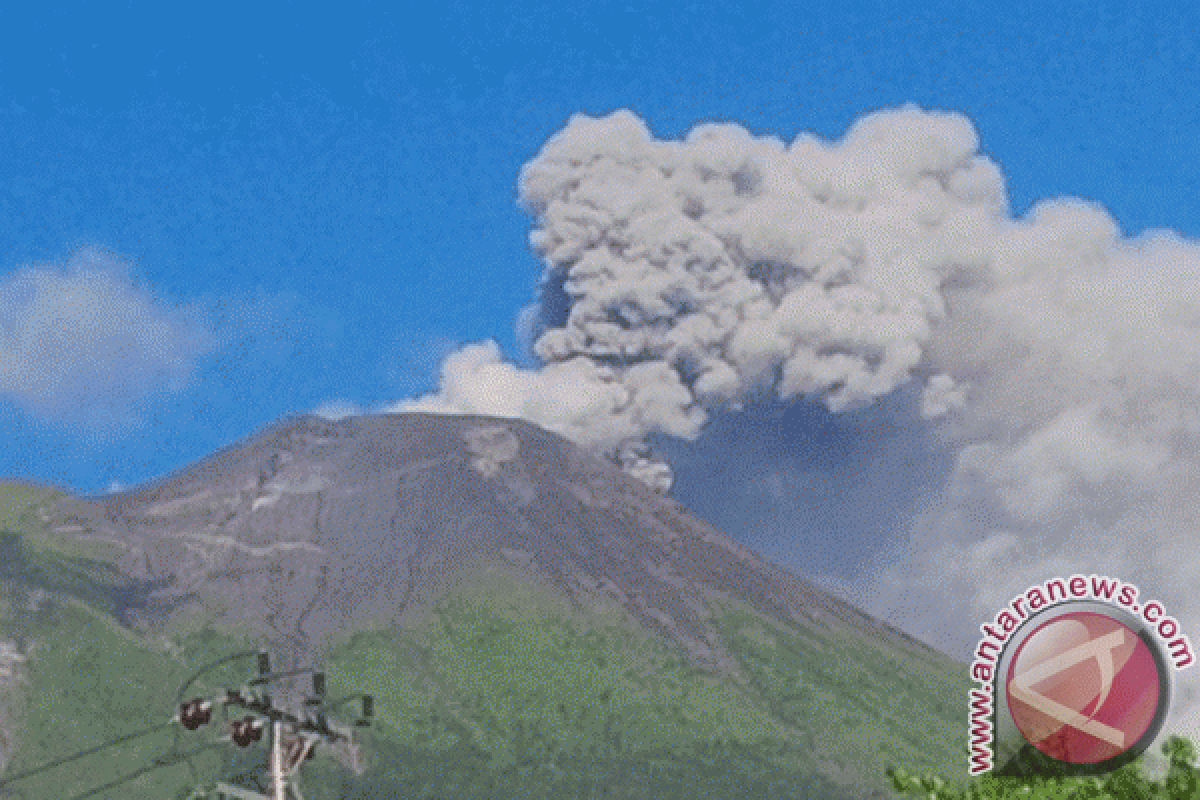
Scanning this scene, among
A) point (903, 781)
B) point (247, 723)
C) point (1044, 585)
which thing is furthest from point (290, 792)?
point (1044, 585)

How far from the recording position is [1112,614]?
29.6 meters

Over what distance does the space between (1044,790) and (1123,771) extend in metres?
1.37

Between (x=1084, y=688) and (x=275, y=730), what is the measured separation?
37.6 feet

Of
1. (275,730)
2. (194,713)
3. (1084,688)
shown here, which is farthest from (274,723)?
(1084,688)

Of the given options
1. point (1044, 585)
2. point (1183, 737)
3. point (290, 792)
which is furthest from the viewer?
point (290, 792)

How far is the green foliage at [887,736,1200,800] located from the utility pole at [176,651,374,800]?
8.44m

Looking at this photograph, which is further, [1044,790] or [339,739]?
[339,739]

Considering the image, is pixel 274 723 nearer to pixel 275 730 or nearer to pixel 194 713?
pixel 275 730

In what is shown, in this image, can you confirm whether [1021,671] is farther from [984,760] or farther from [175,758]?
[175,758]

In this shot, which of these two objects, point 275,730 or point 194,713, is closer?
point 194,713

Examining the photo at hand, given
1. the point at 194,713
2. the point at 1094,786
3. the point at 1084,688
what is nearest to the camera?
the point at 1094,786

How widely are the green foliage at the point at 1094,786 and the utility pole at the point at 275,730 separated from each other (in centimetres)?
844

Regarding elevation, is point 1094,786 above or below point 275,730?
below

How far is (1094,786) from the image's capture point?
93.6 feet
